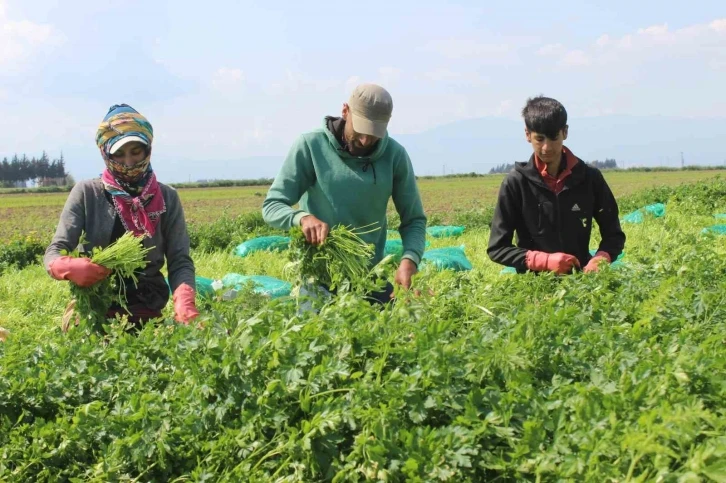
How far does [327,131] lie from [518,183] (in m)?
1.14

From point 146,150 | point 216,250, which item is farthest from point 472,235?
point 146,150

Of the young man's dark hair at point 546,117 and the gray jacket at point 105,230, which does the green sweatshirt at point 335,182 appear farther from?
the young man's dark hair at point 546,117

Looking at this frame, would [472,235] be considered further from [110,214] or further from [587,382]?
[587,382]

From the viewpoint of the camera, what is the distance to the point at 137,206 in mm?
3486

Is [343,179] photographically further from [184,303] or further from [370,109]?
[184,303]

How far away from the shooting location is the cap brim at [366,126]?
3.25m

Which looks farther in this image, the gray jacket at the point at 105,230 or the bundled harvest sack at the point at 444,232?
the bundled harvest sack at the point at 444,232

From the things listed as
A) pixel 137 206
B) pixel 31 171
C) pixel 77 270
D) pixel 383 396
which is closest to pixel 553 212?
pixel 137 206

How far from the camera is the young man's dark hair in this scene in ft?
12.0

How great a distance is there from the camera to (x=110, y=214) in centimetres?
350

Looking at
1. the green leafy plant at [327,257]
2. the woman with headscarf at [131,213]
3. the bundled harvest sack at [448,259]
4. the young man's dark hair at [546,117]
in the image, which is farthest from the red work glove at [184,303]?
the bundled harvest sack at [448,259]

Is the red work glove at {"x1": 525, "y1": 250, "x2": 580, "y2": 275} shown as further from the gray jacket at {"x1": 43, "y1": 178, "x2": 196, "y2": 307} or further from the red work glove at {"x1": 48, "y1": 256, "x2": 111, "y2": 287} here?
the red work glove at {"x1": 48, "y1": 256, "x2": 111, "y2": 287}

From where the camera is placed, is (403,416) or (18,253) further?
(18,253)

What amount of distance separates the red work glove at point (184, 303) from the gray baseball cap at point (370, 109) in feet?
3.58
